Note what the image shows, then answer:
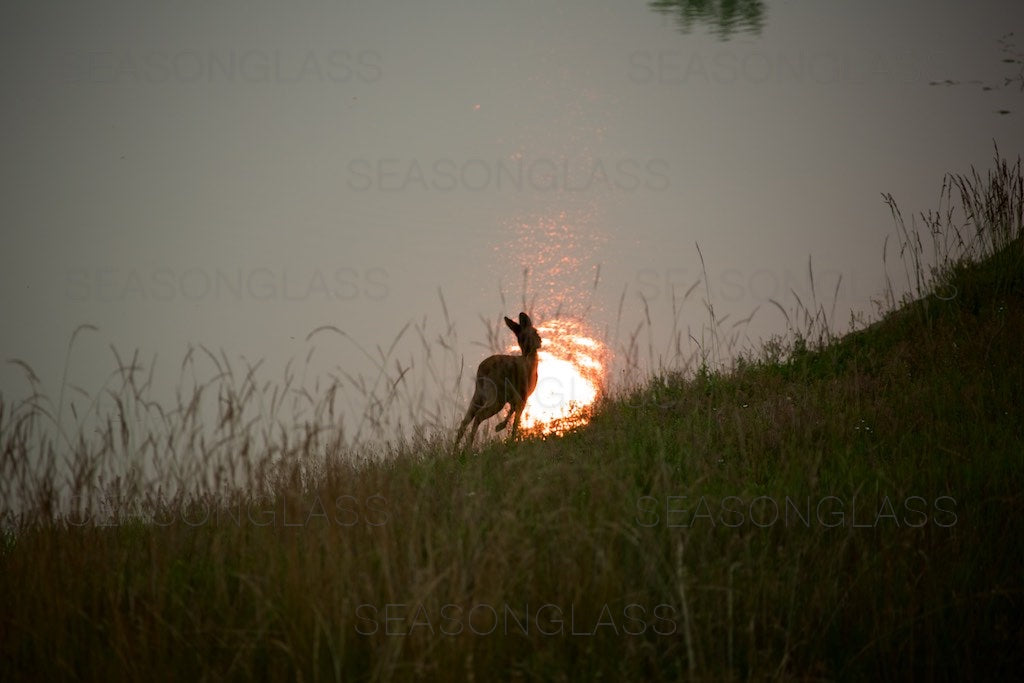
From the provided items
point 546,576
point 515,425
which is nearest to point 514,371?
point 515,425

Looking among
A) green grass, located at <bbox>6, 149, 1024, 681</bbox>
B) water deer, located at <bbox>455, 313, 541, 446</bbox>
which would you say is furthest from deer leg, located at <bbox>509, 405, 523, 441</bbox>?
green grass, located at <bbox>6, 149, 1024, 681</bbox>

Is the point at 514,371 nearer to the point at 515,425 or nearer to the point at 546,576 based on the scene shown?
the point at 515,425

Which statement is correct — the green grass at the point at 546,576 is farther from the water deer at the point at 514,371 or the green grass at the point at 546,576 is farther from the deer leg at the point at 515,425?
the water deer at the point at 514,371

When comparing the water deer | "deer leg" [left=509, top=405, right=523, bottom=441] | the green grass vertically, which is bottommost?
the green grass

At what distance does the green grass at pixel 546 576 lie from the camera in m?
2.51

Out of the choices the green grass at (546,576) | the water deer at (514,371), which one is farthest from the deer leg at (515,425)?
the green grass at (546,576)

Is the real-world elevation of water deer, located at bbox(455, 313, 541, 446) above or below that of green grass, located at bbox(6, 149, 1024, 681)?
above

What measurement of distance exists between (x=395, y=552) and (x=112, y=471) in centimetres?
186

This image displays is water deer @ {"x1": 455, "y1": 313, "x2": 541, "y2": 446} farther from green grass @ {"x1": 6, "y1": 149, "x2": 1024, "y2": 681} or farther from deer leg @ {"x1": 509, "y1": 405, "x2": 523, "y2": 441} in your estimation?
green grass @ {"x1": 6, "y1": 149, "x2": 1024, "y2": 681}

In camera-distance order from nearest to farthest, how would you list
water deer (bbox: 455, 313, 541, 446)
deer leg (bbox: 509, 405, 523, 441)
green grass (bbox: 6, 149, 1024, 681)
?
green grass (bbox: 6, 149, 1024, 681) < deer leg (bbox: 509, 405, 523, 441) < water deer (bbox: 455, 313, 541, 446)

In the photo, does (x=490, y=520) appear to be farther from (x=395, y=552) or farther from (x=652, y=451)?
(x=652, y=451)

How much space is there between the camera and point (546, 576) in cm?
283

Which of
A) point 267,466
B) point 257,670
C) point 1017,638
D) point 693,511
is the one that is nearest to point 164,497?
point 267,466

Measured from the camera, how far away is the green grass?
8.25ft
